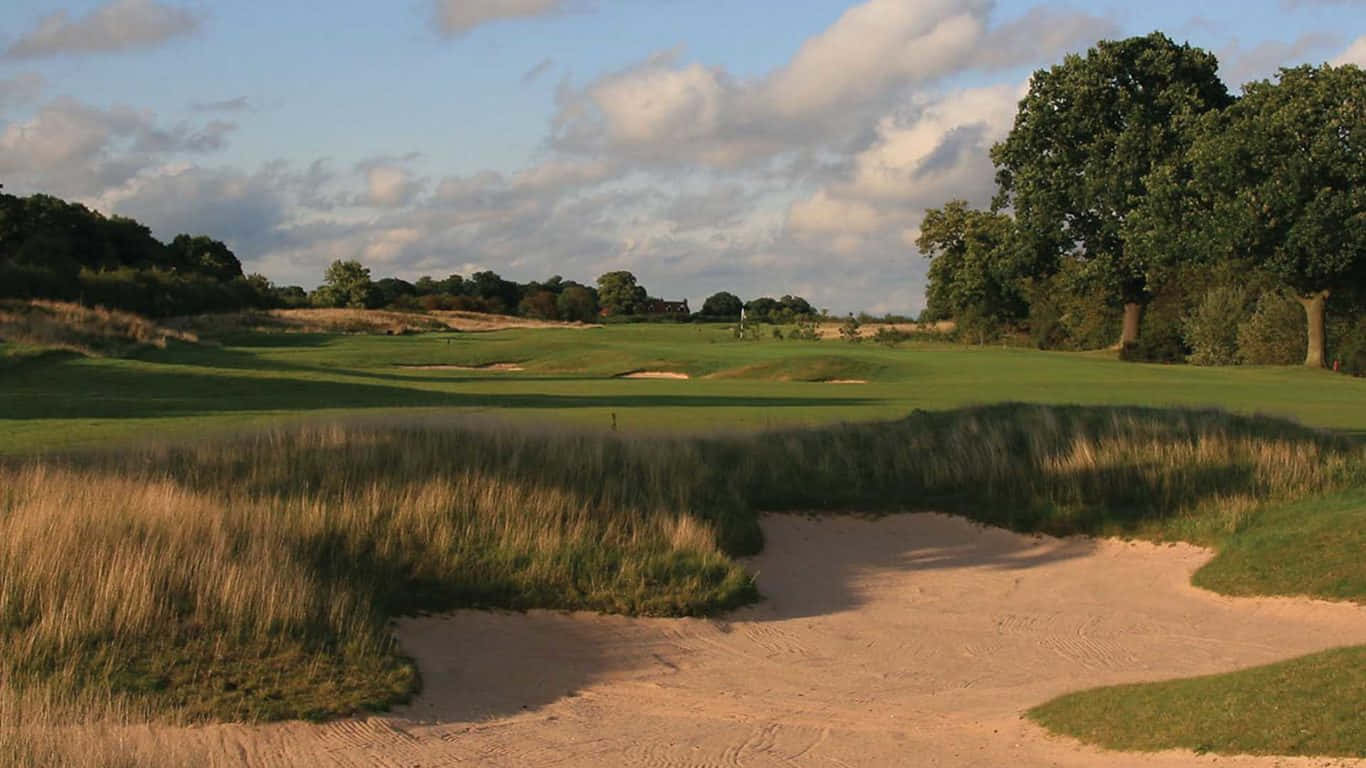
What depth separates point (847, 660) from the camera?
448 inches

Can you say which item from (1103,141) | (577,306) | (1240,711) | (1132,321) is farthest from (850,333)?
(1240,711)

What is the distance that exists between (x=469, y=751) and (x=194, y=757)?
1.66m

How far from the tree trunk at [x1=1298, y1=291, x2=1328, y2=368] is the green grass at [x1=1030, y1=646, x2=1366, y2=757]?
1654 inches

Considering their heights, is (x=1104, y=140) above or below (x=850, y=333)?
above

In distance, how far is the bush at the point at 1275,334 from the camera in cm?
5344

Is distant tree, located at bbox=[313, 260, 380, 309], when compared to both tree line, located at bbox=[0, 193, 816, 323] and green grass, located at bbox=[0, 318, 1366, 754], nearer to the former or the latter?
tree line, located at bbox=[0, 193, 816, 323]

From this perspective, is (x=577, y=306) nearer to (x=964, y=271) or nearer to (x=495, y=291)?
(x=495, y=291)

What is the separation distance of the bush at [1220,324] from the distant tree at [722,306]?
233 ft

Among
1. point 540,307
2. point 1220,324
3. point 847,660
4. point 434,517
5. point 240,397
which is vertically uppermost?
point 540,307

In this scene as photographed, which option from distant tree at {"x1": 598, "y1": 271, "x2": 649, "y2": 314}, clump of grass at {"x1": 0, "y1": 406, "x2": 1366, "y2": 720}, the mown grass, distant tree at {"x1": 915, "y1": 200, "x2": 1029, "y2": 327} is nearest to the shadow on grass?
clump of grass at {"x1": 0, "y1": 406, "x2": 1366, "y2": 720}

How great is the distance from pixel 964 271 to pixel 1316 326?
25878 mm

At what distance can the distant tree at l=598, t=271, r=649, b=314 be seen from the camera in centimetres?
12794

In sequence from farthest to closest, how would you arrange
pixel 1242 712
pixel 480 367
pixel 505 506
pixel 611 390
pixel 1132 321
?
pixel 1132 321
pixel 480 367
pixel 611 390
pixel 505 506
pixel 1242 712

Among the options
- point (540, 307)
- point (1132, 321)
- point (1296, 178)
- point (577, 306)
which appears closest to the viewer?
point (1296, 178)
